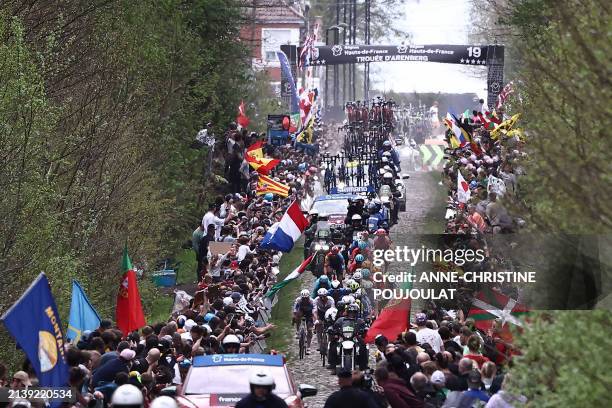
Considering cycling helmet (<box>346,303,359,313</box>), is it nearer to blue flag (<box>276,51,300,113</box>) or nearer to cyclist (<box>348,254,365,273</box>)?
cyclist (<box>348,254,365,273</box>)

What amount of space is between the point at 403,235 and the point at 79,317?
4704mm

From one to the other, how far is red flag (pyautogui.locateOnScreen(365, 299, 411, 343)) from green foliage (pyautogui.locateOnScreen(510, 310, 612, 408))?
33.8 ft

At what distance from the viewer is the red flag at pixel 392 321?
76.4ft

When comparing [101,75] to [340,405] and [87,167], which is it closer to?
[87,167]

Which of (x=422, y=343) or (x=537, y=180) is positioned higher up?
(x=537, y=180)

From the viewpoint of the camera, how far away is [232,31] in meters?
55.6

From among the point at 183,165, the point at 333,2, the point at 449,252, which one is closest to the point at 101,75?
the point at 183,165

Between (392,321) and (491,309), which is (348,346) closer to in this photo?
(392,321)

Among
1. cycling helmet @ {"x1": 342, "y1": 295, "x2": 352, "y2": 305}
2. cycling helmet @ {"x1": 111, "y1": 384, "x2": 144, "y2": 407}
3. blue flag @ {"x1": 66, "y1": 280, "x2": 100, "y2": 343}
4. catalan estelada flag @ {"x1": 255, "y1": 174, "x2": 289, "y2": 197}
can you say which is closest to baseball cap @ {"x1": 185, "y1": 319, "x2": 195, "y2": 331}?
blue flag @ {"x1": 66, "y1": 280, "x2": 100, "y2": 343}

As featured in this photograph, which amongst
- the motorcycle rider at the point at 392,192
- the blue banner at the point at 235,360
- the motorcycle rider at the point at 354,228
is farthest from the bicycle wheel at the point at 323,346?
the motorcycle rider at the point at 392,192

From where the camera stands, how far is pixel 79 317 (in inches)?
821

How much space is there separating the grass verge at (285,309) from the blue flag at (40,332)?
15471mm

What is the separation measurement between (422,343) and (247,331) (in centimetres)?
542

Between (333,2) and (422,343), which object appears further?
(333,2)
